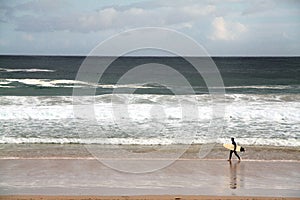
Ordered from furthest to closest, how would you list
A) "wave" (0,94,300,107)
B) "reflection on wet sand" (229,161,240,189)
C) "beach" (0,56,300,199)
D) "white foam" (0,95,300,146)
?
"wave" (0,94,300,107)
"white foam" (0,95,300,146)
"reflection on wet sand" (229,161,240,189)
"beach" (0,56,300,199)

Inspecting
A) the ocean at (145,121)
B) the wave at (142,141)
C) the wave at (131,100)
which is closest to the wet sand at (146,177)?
the wave at (142,141)

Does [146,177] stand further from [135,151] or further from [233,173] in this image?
[135,151]

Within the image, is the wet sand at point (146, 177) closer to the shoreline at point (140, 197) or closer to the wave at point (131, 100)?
the shoreline at point (140, 197)

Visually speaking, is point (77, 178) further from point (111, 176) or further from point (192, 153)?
point (192, 153)

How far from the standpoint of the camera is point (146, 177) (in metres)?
7.37

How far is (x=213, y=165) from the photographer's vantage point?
8.39 meters

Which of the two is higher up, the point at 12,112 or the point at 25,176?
the point at 12,112

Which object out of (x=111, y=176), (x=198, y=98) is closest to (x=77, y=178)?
(x=111, y=176)

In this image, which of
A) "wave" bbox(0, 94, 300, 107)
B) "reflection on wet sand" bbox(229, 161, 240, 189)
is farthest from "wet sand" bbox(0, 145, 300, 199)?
"wave" bbox(0, 94, 300, 107)

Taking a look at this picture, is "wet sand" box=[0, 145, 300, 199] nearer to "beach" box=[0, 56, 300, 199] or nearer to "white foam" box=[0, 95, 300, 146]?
"beach" box=[0, 56, 300, 199]

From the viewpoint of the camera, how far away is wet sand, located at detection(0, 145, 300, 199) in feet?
21.1

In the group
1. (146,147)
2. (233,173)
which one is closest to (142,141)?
(146,147)

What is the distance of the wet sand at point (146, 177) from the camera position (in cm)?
643

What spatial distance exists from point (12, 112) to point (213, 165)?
28.6ft
